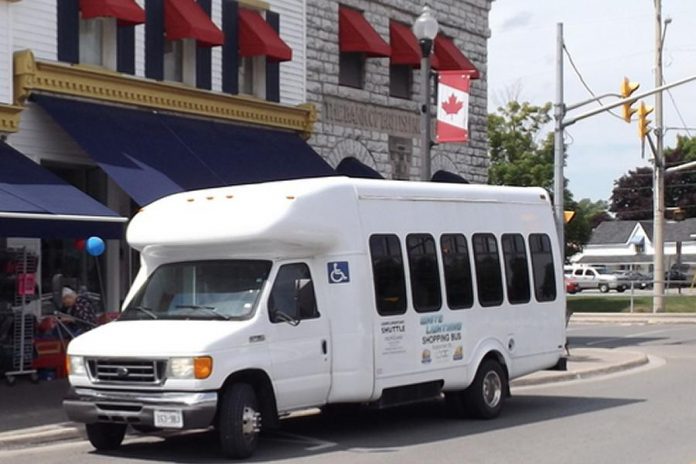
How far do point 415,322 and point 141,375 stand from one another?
3.47 m

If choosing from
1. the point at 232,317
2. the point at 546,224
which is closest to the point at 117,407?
the point at 232,317

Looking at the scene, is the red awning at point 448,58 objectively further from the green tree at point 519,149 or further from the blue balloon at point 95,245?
the green tree at point 519,149

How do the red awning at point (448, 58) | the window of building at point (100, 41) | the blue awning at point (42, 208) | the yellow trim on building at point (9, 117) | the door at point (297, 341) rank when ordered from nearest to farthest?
the door at point (297, 341)
the blue awning at point (42, 208)
the yellow trim on building at point (9, 117)
the window of building at point (100, 41)
the red awning at point (448, 58)

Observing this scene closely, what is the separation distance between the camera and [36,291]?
60.2 ft

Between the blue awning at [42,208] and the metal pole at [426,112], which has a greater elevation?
the metal pole at [426,112]

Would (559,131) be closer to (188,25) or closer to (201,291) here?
(188,25)

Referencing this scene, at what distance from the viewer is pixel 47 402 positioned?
1552 centimetres

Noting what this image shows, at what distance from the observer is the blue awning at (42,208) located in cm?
1444

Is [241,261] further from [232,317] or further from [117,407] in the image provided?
[117,407]

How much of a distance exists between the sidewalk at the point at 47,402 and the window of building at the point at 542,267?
3023 millimetres

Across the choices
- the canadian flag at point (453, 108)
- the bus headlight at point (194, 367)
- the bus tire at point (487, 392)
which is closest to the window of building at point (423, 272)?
the bus tire at point (487, 392)

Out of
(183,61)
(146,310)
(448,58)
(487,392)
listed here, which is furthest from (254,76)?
(146,310)

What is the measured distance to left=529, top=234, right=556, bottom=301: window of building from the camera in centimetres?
1565

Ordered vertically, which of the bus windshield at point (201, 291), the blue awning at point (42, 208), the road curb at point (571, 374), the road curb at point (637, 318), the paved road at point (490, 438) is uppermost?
the blue awning at point (42, 208)
